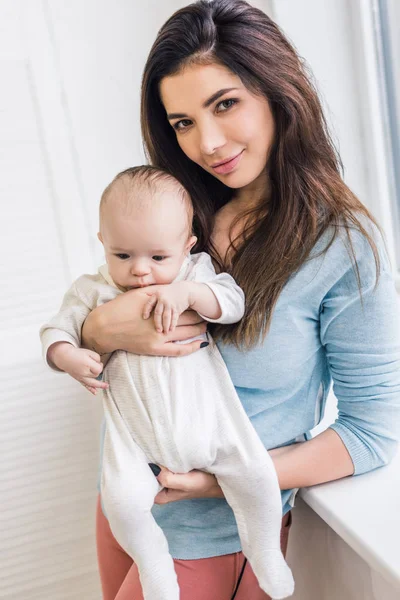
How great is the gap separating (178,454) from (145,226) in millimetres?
370

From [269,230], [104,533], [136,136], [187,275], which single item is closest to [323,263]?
[269,230]

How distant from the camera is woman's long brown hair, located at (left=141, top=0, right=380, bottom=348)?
1.12 m

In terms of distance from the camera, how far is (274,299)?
113 centimetres

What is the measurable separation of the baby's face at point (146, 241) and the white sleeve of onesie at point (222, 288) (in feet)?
0.14

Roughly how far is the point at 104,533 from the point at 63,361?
1.39 ft

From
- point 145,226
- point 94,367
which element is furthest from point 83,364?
point 145,226

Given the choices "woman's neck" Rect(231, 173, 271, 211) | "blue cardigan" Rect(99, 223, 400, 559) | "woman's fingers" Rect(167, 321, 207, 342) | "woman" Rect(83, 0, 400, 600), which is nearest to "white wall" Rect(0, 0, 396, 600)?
"woman's neck" Rect(231, 173, 271, 211)

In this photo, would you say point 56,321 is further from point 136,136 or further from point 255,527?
point 136,136

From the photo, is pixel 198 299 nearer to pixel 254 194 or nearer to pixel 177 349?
pixel 177 349

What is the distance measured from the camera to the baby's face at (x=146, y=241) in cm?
106

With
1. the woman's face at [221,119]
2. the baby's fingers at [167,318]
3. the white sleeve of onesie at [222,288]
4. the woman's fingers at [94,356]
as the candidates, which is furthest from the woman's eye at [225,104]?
the woman's fingers at [94,356]

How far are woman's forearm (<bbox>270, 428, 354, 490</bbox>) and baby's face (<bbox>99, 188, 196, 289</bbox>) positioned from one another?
375 millimetres

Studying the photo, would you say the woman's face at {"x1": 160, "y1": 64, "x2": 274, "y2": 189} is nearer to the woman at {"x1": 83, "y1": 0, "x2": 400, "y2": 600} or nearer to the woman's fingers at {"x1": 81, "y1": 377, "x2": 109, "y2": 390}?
the woman at {"x1": 83, "y1": 0, "x2": 400, "y2": 600}

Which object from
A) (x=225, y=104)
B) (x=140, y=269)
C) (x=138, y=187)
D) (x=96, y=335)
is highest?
(x=225, y=104)
